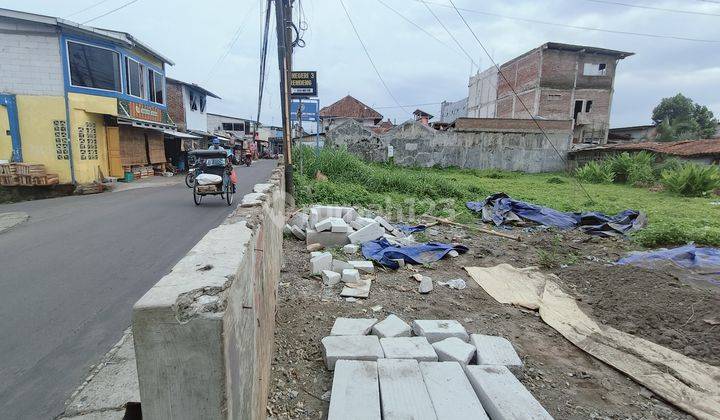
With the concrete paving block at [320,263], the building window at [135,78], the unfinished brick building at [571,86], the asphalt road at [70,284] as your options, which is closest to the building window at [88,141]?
the building window at [135,78]

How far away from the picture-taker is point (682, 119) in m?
37.4

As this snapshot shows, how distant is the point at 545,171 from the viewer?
84.3 feet

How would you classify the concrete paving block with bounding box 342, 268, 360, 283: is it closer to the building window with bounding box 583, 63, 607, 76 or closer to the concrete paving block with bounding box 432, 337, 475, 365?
the concrete paving block with bounding box 432, 337, 475, 365

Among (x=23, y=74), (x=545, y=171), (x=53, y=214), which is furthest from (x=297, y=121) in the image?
(x=545, y=171)

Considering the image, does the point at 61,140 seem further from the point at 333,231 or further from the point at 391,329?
the point at 391,329

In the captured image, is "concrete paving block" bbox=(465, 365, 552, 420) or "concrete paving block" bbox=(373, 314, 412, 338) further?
"concrete paving block" bbox=(373, 314, 412, 338)

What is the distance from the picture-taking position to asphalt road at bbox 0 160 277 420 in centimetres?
275

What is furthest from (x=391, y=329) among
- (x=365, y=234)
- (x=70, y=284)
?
(x=70, y=284)

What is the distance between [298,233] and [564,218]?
637 cm

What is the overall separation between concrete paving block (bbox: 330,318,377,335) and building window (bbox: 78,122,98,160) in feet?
46.5

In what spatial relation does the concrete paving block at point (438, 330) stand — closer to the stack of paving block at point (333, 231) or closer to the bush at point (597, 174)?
the stack of paving block at point (333, 231)

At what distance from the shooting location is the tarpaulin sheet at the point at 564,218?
8.34 metres

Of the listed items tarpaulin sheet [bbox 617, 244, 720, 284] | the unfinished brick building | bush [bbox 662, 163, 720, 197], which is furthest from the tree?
tarpaulin sheet [bbox 617, 244, 720, 284]

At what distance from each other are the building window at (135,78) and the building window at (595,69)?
1265 inches
